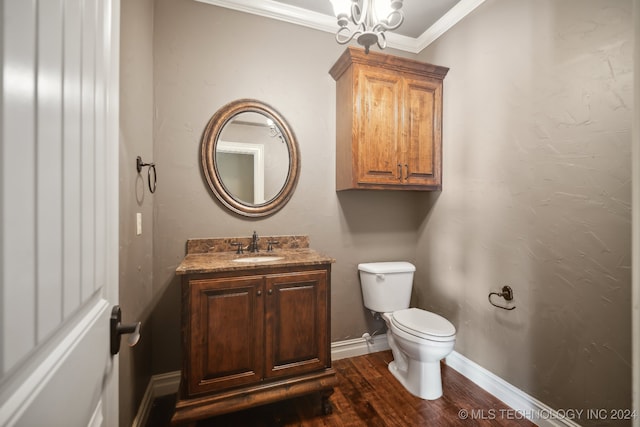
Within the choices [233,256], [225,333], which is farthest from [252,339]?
[233,256]

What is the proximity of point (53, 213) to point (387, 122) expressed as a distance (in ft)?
6.86

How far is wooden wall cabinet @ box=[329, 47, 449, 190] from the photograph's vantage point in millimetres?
2051

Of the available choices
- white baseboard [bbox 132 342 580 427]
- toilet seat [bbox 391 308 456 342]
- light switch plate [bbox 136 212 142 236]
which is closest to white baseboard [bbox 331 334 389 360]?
white baseboard [bbox 132 342 580 427]

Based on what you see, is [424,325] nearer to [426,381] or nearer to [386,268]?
[426,381]

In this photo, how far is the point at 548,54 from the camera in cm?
156

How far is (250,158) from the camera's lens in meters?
2.09

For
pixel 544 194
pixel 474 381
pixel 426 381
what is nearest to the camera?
pixel 544 194

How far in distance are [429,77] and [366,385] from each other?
243cm

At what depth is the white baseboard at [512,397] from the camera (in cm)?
152

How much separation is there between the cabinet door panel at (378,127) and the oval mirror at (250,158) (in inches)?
21.5

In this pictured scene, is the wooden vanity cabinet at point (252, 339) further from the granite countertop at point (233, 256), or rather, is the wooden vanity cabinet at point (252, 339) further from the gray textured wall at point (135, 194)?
the gray textured wall at point (135, 194)

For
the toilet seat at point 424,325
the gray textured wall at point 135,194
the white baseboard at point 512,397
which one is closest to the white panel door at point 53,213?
the gray textured wall at point 135,194

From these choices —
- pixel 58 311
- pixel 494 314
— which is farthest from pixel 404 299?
pixel 58 311

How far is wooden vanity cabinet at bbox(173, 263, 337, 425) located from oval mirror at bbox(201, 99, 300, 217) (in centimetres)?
70
